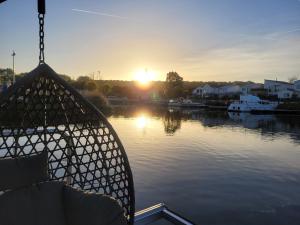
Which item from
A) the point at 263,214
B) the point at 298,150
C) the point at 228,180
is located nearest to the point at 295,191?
the point at 228,180

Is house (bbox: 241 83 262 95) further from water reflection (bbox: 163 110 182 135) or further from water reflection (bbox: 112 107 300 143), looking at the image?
water reflection (bbox: 163 110 182 135)

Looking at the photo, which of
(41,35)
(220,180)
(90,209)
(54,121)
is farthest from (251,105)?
(90,209)

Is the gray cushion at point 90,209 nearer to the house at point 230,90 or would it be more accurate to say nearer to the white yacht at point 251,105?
the white yacht at point 251,105

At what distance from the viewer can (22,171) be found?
1.74m

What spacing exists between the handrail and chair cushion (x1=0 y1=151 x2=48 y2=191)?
135cm

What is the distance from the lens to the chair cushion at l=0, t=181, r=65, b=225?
1.68 m

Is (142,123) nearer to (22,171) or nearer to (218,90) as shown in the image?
(22,171)

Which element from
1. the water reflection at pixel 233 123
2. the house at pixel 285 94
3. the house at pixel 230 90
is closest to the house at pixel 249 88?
the house at pixel 230 90

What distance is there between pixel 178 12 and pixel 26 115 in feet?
28.7

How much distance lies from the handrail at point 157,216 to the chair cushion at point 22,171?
1355mm

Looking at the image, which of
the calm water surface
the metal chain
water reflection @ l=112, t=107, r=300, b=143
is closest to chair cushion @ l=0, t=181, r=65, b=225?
the metal chain

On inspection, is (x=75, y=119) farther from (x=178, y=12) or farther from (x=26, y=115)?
(x=178, y=12)

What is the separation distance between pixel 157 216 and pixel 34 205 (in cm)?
157

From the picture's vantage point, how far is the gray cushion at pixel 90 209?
1694 mm
